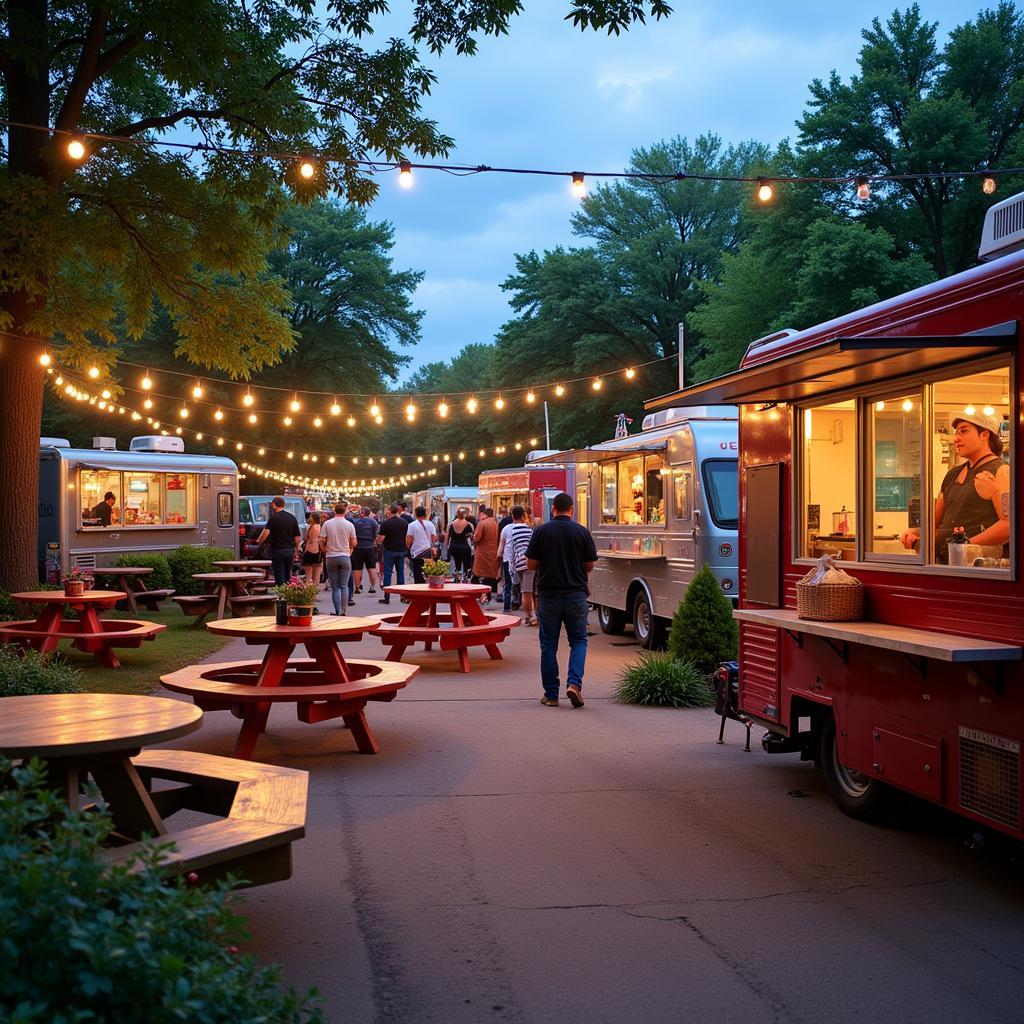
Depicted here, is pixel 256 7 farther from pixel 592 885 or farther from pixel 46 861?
pixel 46 861

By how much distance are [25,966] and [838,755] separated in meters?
5.10

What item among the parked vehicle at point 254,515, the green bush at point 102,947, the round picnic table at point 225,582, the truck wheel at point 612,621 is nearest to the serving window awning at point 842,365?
the green bush at point 102,947

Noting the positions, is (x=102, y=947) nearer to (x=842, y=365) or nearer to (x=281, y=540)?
(x=842, y=365)

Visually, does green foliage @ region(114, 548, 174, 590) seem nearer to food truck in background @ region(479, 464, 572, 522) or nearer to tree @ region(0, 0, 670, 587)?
tree @ region(0, 0, 670, 587)

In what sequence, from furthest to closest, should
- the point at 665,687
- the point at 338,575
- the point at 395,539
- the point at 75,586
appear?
the point at 395,539, the point at 338,575, the point at 75,586, the point at 665,687

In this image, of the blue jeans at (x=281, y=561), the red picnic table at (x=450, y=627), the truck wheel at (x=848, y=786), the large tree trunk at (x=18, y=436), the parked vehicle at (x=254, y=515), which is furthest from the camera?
the parked vehicle at (x=254, y=515)

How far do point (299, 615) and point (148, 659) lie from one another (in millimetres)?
5649

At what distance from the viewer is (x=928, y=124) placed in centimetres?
2788

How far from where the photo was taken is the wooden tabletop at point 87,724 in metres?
3.99

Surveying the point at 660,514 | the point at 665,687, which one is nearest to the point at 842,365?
the point at 665,687

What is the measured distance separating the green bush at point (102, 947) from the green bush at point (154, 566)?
19.3 meters

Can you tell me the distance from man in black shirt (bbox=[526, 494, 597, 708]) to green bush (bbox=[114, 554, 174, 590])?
12.9 meters

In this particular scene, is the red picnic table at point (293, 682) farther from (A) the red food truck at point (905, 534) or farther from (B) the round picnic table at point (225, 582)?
(B) the round picnic table at point (225, 582)

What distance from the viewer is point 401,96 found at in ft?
46.1
